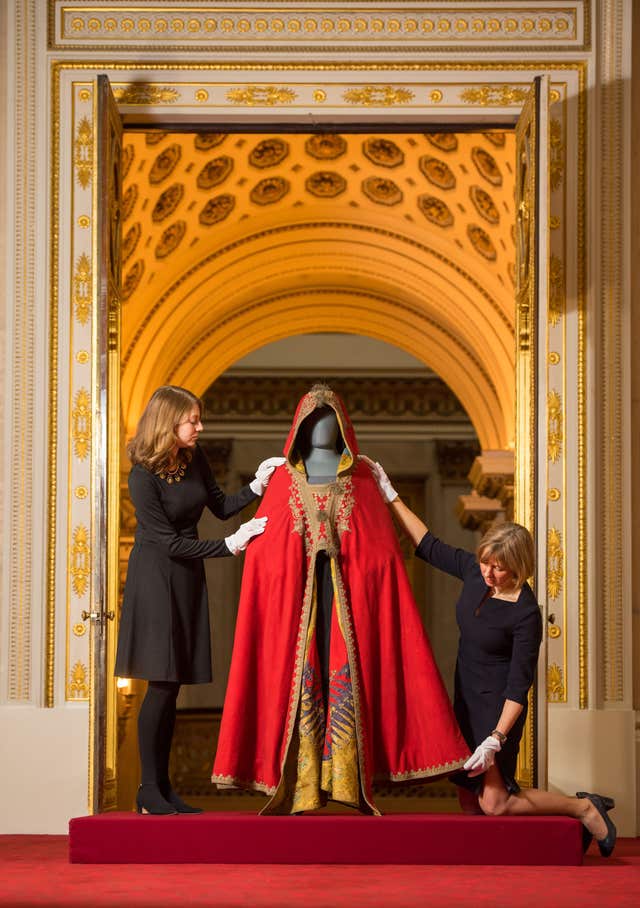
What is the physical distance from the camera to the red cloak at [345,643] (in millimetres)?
6742

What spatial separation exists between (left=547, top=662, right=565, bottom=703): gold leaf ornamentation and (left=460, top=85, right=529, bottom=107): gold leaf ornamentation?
3134 mm

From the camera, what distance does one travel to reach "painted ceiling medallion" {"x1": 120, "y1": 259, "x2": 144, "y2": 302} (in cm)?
1212

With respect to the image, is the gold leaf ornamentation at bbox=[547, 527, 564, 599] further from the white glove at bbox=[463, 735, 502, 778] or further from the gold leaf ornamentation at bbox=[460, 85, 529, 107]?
the gold leaf ornamentation at bbox=[460, 85, 529, 107]

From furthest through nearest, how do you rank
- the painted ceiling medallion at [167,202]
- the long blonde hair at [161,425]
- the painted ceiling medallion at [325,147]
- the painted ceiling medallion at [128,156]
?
1. the painted ceiling medallion at [325,147]
2. the painted ceiling medallion at [167,202]
3. the painted ceiling medallion at [128,156]
4. the long blonde hair at [161,425]

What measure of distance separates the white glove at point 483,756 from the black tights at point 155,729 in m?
1.29

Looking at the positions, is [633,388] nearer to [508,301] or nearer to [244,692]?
[244,692]

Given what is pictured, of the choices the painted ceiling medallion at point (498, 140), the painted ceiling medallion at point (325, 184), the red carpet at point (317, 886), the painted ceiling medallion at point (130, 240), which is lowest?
the red carpet at point (317, 886)

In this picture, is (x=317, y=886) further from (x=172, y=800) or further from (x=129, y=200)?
(x=129, y=200)

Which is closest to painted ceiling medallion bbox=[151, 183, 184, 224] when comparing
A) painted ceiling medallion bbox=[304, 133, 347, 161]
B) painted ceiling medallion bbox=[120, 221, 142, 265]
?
painted ceiling medallion bbox=[120, 221, 142, 265]

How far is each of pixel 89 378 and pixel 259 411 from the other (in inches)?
484

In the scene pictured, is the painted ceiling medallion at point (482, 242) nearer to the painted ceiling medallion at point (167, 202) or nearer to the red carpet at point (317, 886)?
the painted ceiling medallion at point (167, 202)

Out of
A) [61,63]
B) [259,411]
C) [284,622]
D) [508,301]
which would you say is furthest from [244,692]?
[259,411]

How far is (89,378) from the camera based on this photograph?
29.0 feet

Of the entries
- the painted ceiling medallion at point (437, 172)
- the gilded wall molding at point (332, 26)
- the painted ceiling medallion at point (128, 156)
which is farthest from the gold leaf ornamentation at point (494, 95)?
the painted ceiling medallion at point (128, 156)
